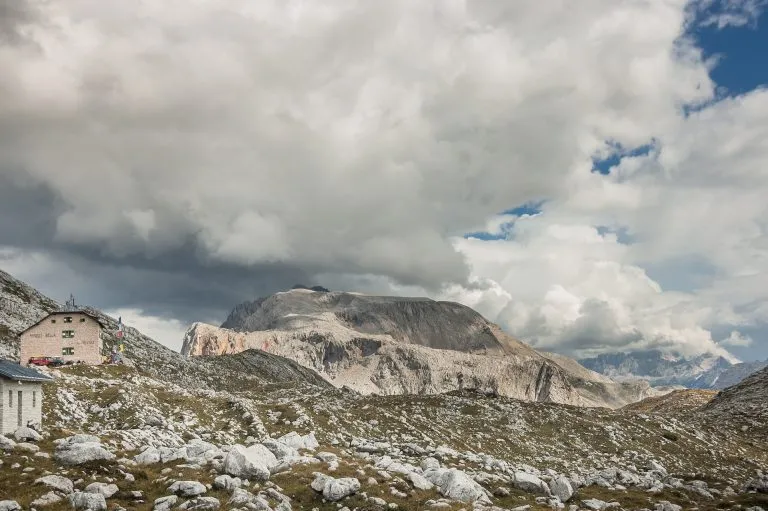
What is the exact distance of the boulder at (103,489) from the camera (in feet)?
90.9

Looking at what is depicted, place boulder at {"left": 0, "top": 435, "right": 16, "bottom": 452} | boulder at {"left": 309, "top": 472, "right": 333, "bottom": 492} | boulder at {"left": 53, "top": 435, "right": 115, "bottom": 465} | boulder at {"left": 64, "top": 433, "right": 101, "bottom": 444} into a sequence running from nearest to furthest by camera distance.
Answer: boulder at {"left": 53, "top": 435, "right": 115, "bottom": 465} → boulder at {"left": 0, "top": 435, "right": 16, "bottom": 452} → boulder at {"left": 309, "top": 472, "right": 333, "bottom": 492} → boulder at {"left": 64, "top": 433, "right": 101, "bottom": 444}

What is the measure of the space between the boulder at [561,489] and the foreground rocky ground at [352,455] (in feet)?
0.30

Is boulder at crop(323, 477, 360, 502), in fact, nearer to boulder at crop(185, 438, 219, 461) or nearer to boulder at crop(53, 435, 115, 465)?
boulder at crop(185, 438, 219, 461)

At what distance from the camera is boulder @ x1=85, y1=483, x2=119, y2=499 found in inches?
1091

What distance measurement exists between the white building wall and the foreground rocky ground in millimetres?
2798

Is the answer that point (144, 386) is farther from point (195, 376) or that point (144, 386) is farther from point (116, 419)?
point (195, 376)

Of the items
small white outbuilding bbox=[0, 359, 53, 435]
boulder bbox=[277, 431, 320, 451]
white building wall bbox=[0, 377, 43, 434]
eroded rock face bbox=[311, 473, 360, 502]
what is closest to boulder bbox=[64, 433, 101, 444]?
small white outbuilding bbox=[0, 359, 53, 435]

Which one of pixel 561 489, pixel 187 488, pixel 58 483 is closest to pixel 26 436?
pixel 58 483

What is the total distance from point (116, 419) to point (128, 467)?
1025 inches

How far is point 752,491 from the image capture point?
46219 mm

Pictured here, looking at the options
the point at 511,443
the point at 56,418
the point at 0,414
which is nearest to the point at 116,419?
the point at 56,418

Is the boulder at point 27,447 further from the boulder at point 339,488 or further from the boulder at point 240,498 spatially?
the boulder at point 339,488

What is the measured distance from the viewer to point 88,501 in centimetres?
2628

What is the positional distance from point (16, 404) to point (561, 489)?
4007 cm
